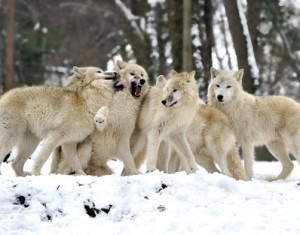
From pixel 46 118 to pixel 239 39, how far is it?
8.45 meters

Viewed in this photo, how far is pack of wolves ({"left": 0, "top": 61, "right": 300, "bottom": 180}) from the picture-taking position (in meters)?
7.79

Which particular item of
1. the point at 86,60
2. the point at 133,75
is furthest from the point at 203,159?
→ the point at 86,60

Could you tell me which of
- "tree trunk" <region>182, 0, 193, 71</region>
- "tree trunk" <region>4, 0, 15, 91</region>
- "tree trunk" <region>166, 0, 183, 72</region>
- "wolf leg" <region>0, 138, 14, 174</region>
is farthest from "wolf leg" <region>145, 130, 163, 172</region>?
"tree trunk" <region>4, 0, 15, 91</region>

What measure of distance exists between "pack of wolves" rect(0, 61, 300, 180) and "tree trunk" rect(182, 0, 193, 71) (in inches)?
221

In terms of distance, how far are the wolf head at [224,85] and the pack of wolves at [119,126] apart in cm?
33

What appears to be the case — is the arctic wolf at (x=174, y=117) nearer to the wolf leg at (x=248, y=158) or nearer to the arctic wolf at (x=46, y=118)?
the arctic wolf at (x=46, y=118)

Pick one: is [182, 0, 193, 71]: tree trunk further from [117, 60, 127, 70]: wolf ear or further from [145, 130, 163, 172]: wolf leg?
[145, 130, 163, 172]: wolf leg

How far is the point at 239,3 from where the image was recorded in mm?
15352

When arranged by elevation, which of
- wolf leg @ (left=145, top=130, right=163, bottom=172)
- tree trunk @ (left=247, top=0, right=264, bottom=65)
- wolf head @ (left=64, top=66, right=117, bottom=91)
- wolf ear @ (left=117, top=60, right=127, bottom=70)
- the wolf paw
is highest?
tree trunk @ (left=247, top=0, right=264, bottom=65)

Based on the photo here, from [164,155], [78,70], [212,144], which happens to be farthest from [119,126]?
[212,144]

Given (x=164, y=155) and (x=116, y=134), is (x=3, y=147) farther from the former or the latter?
(x=164, y=155)

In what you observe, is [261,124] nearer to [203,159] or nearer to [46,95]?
[203,159]

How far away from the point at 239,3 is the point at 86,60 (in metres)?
17.7

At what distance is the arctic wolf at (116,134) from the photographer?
806 centimetres
